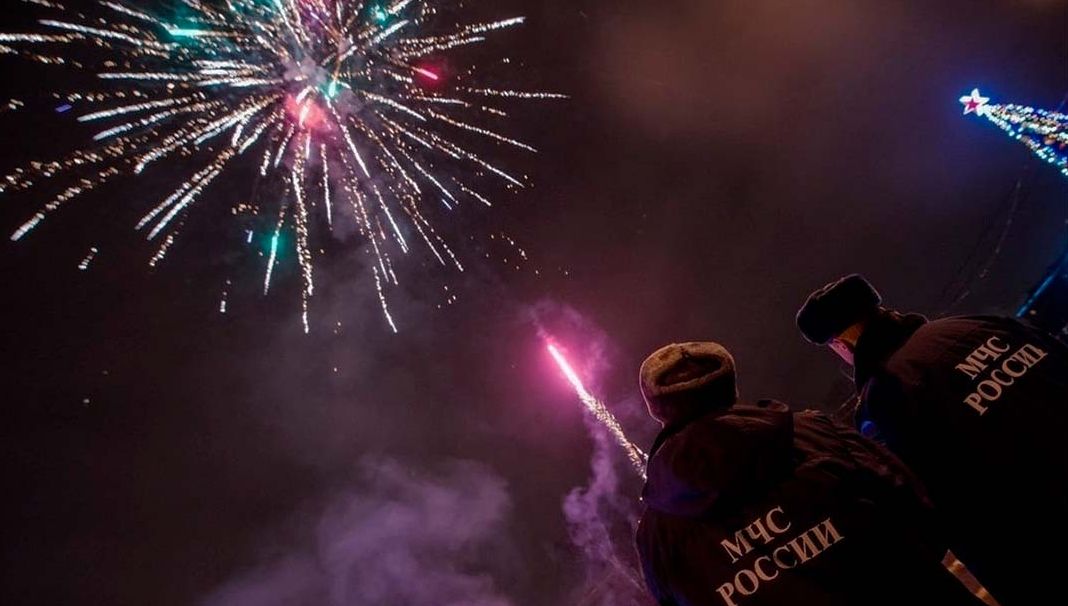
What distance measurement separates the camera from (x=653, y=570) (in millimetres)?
2279

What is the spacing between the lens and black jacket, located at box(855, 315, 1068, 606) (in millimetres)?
2234

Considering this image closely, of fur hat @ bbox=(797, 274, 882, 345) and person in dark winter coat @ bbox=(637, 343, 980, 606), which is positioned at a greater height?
fur hat @ bbox=(797, 274, 882, 345)

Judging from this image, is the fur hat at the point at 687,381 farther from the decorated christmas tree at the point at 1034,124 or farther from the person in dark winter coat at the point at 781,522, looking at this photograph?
the decorated christmas tree at the point at 1034,124

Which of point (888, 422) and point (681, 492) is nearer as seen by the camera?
point (681, 492)

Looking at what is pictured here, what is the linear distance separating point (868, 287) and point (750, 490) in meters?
1.31

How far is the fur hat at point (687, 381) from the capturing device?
7.70 feet

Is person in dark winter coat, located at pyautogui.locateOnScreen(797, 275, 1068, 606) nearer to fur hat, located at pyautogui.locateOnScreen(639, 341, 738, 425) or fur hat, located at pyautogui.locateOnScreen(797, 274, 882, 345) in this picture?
fur hat, located at pyautogui.locateOnScreen(797, 274, 882, 345)

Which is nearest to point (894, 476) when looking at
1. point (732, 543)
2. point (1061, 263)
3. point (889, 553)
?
point (889, 553)

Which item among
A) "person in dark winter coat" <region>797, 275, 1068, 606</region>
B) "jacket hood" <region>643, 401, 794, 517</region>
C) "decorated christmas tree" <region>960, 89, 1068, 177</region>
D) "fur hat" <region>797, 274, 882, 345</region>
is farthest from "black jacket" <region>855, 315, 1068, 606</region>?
"decorated christmas tree" <region>960, 89, 1068, 177</region>

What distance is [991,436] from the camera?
2336 mm

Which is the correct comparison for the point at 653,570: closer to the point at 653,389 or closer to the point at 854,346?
the point at 653,389

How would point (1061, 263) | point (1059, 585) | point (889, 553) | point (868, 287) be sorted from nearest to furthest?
point (889, 553) → point (1059, 585) → point (868, 287) → point (1061, 263)

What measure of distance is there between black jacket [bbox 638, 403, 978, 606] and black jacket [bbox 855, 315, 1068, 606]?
11.0 inches

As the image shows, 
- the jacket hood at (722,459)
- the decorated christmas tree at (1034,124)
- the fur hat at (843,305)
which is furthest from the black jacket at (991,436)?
the decorated christmas tree at (1034,124)
